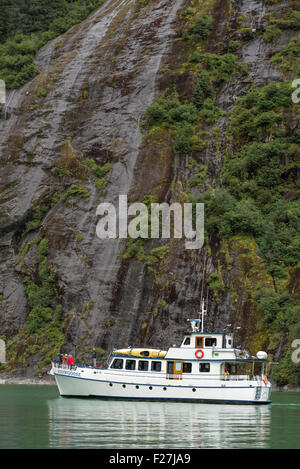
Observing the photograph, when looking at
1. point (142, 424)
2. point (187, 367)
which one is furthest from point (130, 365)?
point (142, 424)

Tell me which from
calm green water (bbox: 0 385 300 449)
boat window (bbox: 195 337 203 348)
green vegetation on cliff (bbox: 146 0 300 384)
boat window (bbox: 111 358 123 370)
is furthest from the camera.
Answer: green vegetation on cliff (bbox: 146 0 300 384)

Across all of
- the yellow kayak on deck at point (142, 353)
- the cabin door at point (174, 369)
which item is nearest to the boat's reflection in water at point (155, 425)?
the cabin door at point (174, 369)

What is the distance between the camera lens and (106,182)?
71062mm

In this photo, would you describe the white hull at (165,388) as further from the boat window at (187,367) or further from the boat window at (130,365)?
the boat window at (187,367)

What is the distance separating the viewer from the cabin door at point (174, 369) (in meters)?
45.2

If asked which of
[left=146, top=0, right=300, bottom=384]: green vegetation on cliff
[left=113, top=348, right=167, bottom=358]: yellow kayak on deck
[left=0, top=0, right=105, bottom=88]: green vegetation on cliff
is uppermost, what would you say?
[left=0, top=0, right=105, bottom=88]: green vegetation on cliff

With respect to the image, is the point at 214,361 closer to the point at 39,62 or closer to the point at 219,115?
the point at 219,115

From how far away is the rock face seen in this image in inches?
2377

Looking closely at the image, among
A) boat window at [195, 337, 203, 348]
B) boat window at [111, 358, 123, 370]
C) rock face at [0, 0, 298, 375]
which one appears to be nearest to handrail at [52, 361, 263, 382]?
boat window at [111, 358, 123, 370]

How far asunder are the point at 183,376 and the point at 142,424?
45.7ft

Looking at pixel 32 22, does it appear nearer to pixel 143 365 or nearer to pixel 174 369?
pixel 143 365

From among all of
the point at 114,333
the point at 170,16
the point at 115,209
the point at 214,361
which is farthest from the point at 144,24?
the point at 214,361

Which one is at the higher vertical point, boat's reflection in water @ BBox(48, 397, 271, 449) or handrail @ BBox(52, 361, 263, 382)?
boat's reflection in water @ BBox(48, 397, 271, 449)

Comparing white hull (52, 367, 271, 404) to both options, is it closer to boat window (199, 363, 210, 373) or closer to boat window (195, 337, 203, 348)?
boat window (199, 363, 210, 373)
